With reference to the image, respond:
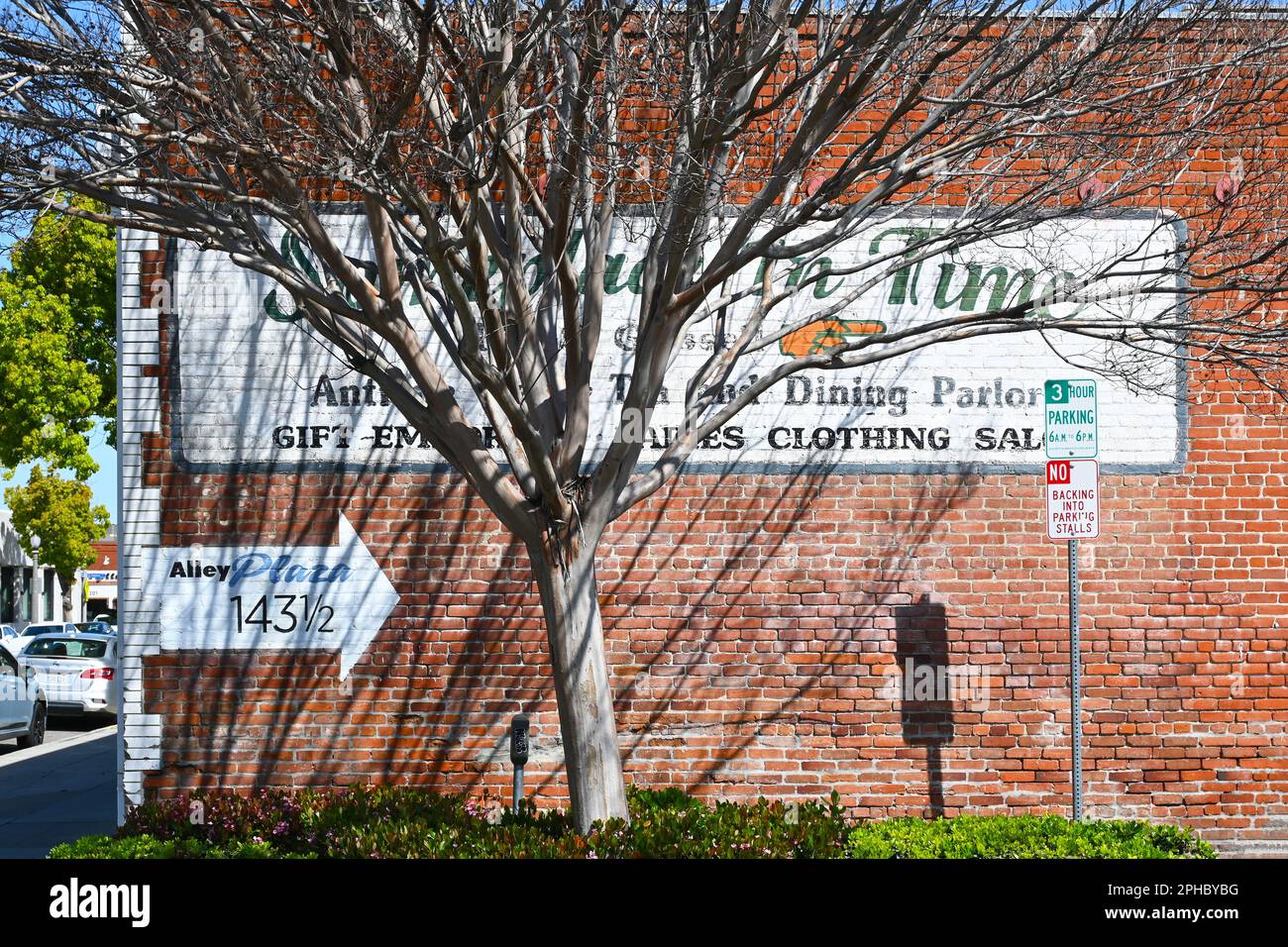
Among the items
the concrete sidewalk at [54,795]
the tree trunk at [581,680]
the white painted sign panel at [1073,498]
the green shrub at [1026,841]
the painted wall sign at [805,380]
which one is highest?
the painted wall sign at [805,380]

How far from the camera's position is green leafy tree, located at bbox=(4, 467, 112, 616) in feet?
129

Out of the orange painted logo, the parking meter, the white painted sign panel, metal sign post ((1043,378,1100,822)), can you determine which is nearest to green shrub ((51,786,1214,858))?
the parking meter

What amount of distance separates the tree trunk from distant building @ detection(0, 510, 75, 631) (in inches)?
1670

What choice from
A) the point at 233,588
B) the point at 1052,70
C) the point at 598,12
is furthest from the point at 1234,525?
the point at 233,588

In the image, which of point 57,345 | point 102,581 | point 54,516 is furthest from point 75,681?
point 102,581

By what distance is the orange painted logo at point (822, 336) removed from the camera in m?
9.90

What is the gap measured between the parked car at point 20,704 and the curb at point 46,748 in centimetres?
23

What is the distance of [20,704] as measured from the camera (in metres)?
17.6

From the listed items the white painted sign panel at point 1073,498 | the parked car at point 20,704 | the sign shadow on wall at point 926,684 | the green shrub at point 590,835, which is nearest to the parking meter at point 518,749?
the green shrub at point 590,835

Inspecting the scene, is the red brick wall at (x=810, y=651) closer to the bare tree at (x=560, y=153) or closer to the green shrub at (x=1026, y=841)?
the green shrub at (x=1026, y=841)

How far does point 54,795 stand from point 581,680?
30.7 ft

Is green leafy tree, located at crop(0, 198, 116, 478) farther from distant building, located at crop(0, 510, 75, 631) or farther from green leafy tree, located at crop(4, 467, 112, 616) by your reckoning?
distant building, located at crop(0, 510, 75, 631)

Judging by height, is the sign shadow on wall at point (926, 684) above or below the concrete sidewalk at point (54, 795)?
above

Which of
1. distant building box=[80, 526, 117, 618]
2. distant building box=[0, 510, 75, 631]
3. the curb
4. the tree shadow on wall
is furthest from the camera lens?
distant building box=[80, 526, 117, 618]
